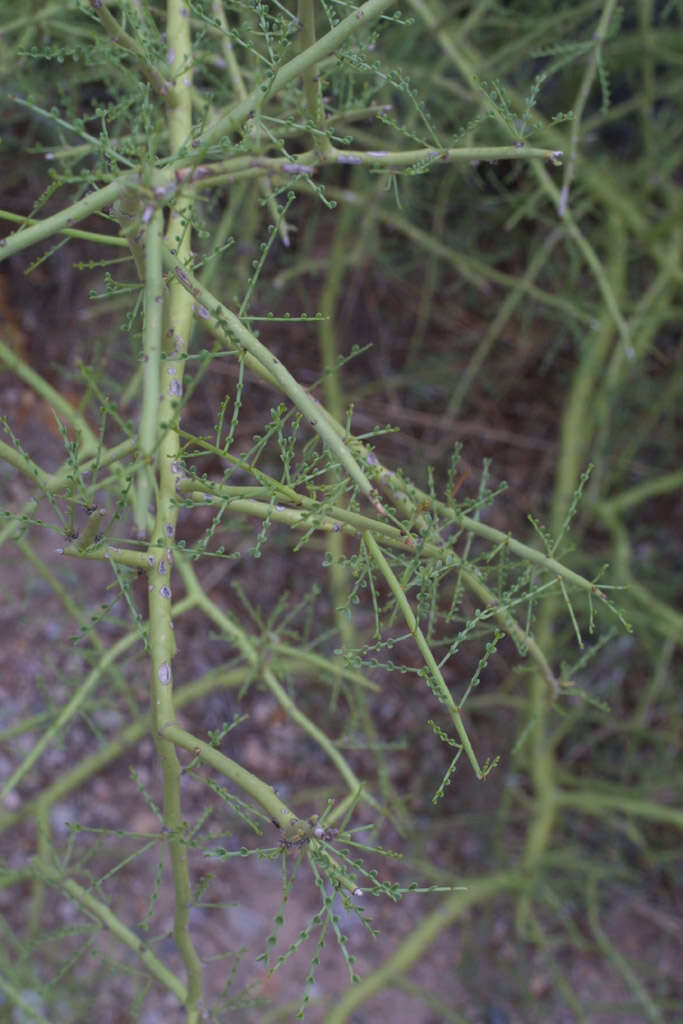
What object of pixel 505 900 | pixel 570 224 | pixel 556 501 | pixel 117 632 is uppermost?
pixel 570 224

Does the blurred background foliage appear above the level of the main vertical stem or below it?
below

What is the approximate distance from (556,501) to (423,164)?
40.3 inches

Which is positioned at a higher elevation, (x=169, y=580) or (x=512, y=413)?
(x=169, y=580)

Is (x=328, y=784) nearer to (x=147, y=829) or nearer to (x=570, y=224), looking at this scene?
(x=147, y=829)

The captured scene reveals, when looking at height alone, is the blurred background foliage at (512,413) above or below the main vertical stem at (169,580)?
below

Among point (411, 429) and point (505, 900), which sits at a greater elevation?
point (411, 429)

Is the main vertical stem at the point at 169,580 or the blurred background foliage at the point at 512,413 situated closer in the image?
the main vertical stem at the point at 169,580

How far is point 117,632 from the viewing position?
1890mm

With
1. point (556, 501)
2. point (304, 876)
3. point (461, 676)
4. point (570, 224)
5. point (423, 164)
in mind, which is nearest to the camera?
point (423, 164)

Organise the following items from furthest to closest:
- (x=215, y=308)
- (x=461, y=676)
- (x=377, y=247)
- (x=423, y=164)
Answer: (x=461, y=676) < (x=377, y=247) < (x=423, y=164) < (x=215, y=308)

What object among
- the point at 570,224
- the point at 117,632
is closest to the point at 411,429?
the point at 117,632

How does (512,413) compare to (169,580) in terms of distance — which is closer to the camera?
A: (169,580)

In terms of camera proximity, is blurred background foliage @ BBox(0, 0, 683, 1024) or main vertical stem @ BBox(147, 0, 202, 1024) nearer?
main vertical stem @ BBox(147, 0, 202, 1024)

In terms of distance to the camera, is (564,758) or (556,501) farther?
(564,758)
